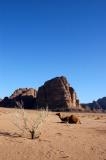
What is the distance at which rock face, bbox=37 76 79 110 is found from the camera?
4345 inches

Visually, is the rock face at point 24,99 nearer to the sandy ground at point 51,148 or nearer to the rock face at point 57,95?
the rock face at point 57,95

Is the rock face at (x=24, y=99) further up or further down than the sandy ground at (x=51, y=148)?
further up

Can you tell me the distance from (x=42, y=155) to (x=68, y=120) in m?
15.9

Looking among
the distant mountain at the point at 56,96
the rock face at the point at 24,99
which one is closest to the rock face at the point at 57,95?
the distant mountain at the point at 56,96

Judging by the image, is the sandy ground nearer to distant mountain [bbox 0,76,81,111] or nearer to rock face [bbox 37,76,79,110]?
distant mountain [bbox 0,76,81,111]

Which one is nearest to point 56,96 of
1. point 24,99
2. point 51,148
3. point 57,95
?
point 57,95

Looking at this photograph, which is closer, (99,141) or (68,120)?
(99,141)

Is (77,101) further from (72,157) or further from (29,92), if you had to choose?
(72,157)

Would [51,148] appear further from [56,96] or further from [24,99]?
[24,99]

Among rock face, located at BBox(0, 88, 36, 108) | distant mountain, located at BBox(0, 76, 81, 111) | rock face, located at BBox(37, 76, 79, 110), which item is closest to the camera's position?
distant mountain, located at BBox(0, 76, 81, 111)

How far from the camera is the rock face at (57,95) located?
110375 millimetres

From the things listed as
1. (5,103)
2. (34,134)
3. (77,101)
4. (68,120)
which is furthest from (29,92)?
(34,134)

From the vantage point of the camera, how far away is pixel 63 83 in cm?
11350

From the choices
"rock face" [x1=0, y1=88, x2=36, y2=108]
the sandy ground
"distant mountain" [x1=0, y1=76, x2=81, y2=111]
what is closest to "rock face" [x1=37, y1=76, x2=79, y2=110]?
"distant mountain" [x1=0, y1=76, x2=81, y2=111]
